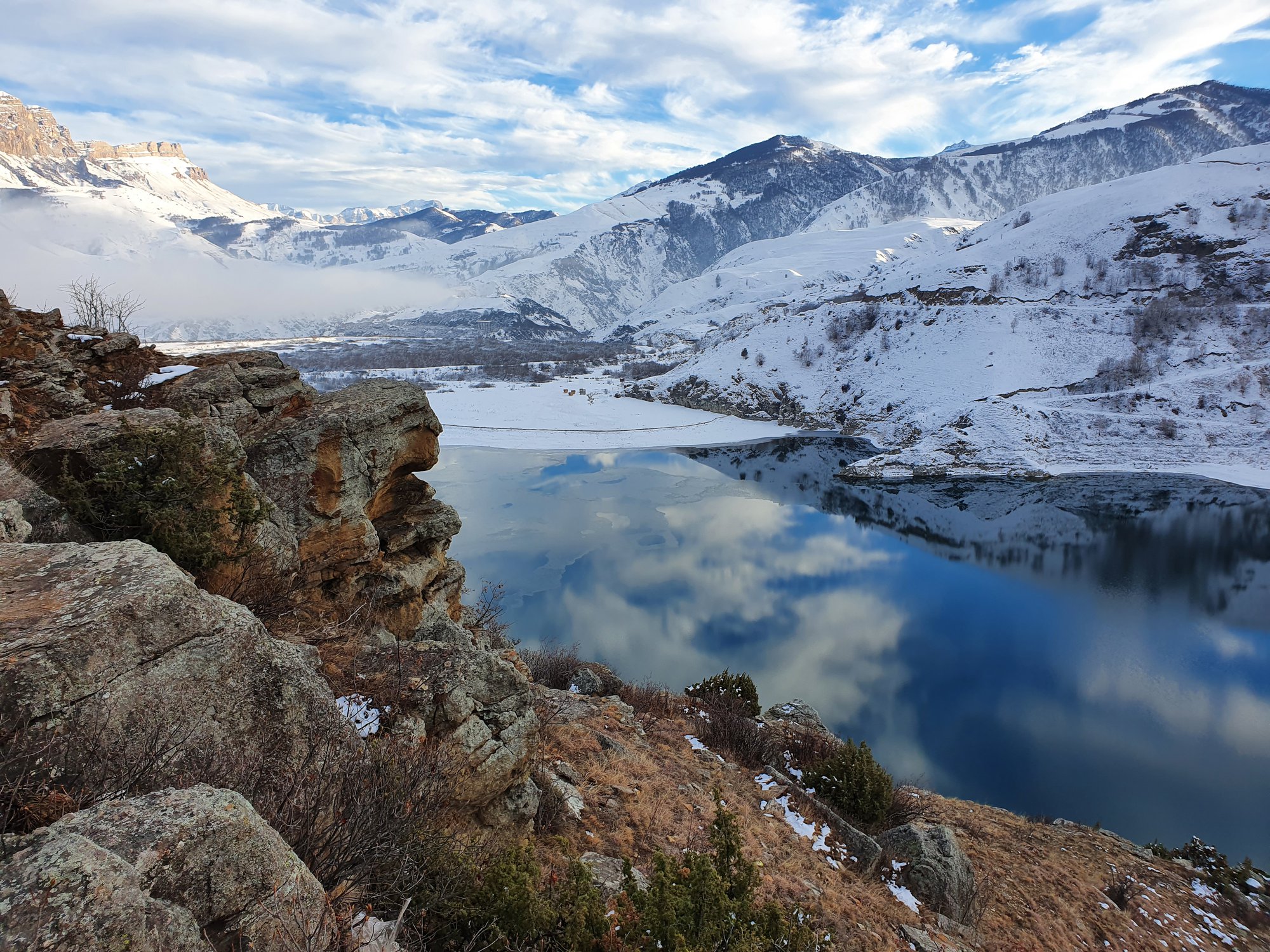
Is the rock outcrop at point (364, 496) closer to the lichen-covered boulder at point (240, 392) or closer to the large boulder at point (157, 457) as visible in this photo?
the lichen-covered boulder at point (240, 392)

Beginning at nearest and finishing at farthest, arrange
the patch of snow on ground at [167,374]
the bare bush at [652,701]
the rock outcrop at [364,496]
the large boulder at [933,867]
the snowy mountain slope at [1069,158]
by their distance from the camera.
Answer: the large boulder at [933,867], the patch of snow on ground at [167,374], the rock outcrop at [364,496], the bare bush at [652,701], the snowy mountain slope at [1069,158]

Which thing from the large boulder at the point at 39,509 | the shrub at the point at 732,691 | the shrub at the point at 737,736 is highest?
the large boulder at the point at 39,509

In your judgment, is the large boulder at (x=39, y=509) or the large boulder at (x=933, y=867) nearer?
the large boulder at (x=39, y=509)

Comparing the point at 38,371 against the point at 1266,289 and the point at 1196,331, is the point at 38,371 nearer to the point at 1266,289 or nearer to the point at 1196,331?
the point at 1196,331

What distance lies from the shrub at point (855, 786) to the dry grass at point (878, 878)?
1.12 meters

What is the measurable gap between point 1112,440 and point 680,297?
119567 mm

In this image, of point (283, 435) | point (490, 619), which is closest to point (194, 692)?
point (283, 435)

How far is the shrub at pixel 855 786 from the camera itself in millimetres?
8977

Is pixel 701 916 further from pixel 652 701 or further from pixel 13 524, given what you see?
pixel 652 701

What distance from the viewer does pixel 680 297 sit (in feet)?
495

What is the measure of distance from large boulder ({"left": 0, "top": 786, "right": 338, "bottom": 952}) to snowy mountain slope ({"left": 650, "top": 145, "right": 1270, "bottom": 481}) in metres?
40.3

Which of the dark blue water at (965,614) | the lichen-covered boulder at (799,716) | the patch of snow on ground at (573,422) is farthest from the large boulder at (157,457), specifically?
the patch of snow on ground at (573,422)

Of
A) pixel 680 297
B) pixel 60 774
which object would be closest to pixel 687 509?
pixel 60 774

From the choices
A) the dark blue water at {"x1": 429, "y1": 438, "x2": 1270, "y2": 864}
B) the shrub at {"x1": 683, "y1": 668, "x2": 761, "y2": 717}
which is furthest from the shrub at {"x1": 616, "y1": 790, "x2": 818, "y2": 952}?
the dark blue water at {"x1": 429, "y1": 438, "x2": 1270, "y2": 864}
